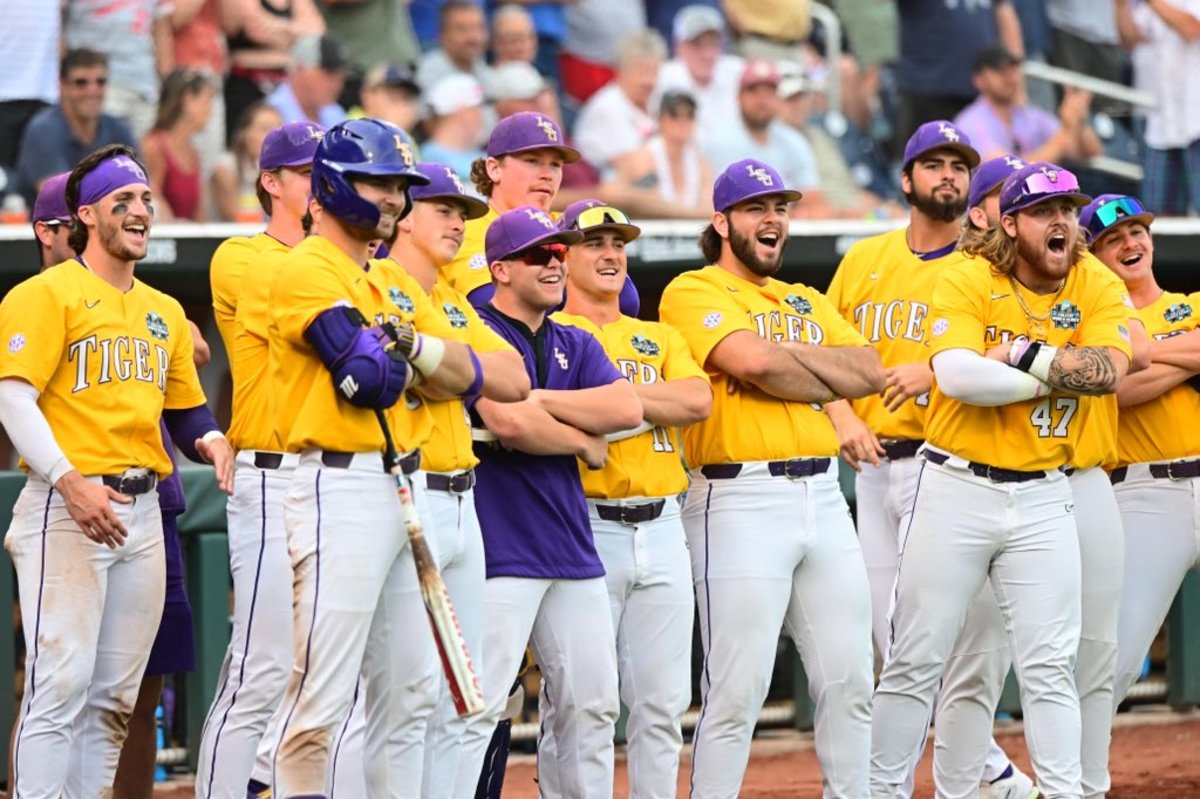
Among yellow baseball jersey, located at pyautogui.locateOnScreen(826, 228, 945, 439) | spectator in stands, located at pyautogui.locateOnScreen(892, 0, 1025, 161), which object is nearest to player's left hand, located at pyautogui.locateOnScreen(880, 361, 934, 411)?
yellow baseball jersey, located at pyautogui.locateOnScreen(826, 228, 945, 439)

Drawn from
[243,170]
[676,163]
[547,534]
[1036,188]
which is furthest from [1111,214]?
[243,170]

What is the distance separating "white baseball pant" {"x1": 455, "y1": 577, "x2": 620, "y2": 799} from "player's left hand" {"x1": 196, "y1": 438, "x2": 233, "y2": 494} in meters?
0.78

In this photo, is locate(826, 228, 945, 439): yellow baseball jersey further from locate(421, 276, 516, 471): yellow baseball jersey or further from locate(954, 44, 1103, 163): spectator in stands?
locate(954, 44, 1103, 163): spectator in stands

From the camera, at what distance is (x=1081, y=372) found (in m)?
5.35

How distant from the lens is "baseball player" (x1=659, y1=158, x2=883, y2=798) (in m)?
5.41

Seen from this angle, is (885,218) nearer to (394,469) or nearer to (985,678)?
(985,678)

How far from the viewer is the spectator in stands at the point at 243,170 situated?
27.6 feet

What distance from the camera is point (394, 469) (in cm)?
438

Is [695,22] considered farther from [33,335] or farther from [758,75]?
[33,335]

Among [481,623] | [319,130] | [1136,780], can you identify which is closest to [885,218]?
[1136,780]

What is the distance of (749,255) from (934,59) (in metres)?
5.37

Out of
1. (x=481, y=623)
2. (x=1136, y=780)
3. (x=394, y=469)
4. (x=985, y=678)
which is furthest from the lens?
(x=1136, y=780)

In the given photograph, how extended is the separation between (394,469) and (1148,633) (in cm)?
293

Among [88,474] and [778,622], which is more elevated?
[88,474]
